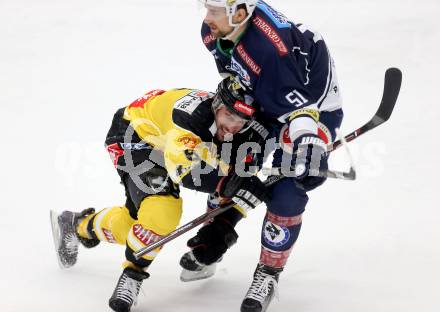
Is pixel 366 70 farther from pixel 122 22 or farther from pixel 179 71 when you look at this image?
pixel 122 22

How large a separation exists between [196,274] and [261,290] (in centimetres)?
51

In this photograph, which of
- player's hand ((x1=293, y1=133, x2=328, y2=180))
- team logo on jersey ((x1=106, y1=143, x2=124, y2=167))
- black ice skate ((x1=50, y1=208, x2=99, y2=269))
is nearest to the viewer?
player's hand ((x1=293, y1=133, x2=328, y2=180))

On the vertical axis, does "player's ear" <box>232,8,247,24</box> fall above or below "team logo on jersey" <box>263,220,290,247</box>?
above

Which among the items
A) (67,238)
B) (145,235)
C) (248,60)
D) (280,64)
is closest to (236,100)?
(248,60)

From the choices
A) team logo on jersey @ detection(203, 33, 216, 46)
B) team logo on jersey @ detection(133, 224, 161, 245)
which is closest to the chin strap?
team logo on jersey @ detection(203, 33, 216, 46)

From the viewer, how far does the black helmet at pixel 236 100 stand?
3.55 m

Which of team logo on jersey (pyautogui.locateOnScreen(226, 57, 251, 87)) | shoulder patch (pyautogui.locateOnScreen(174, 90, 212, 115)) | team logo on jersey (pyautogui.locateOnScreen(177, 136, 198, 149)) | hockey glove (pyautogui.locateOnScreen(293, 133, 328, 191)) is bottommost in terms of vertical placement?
hockey glove (pyautogui.locateOnScreen(293, 133, 328, 191))

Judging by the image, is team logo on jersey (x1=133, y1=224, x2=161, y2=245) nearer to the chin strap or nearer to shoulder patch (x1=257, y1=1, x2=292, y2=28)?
the chin strap

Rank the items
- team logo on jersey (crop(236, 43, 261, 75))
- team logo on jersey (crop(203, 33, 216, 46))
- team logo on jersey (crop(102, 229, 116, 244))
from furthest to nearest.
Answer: team logo on jersey (crop(102, 229, 116, 244)) < team logo on jersey (crop(203, 33, 216, 46)) < team logo on jersey (crop(236, 43, 261, 75))

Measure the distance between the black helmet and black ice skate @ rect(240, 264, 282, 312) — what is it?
71 centimetres

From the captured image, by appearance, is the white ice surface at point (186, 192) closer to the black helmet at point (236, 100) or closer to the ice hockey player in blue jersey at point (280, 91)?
the ice hockey player in blue jersey at point (280, 91)

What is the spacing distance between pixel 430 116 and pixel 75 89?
2.71 metres

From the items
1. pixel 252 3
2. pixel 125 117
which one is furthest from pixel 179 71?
pixel 252 3

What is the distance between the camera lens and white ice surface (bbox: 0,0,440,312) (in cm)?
391
